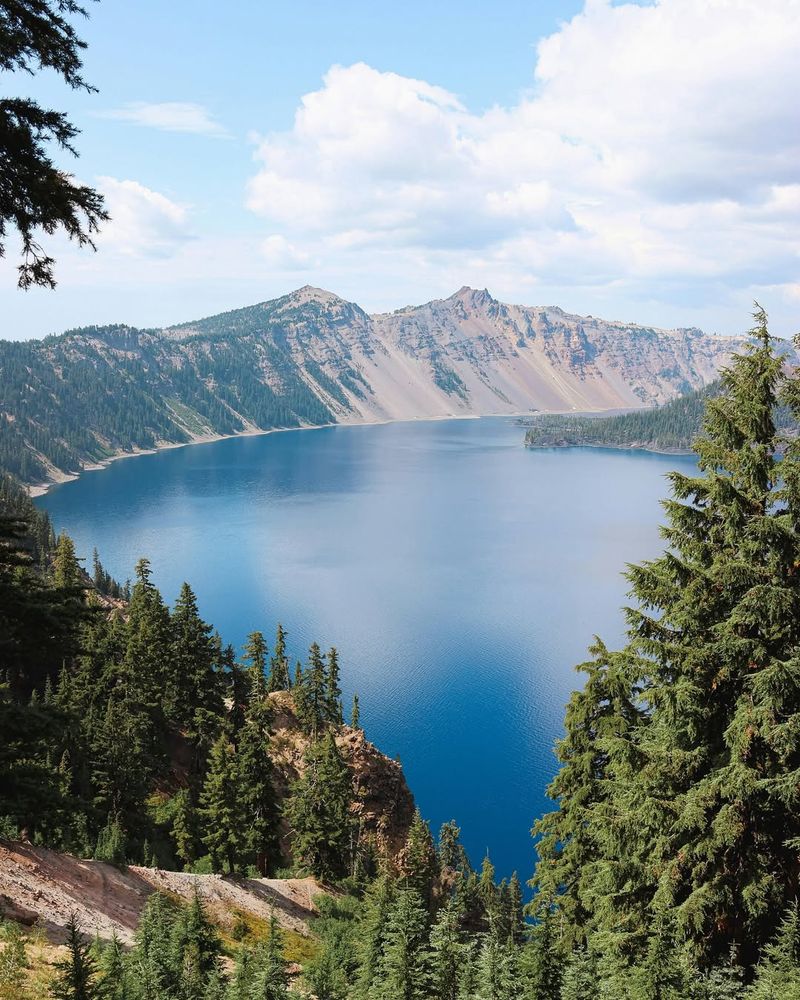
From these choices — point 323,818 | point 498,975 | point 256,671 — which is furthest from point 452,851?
point 498,975

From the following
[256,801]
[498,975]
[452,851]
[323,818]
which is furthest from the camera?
[452,851]

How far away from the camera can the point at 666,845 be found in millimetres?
16859

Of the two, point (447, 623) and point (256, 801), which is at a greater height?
point (256, 801)

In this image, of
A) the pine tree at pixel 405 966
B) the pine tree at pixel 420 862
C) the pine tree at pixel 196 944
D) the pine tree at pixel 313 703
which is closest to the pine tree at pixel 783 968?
the pine tree at pixel 405 966

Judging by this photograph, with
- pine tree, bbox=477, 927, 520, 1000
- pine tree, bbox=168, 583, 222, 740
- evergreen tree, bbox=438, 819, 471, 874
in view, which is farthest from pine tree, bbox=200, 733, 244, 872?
pine tree, bbox=477, 927, 520, 1000

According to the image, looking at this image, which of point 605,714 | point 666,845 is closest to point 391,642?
point 605,714

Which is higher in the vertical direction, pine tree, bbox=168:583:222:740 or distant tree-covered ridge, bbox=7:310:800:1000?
distant tree-covered ridge, bbox=7:310:800:1000

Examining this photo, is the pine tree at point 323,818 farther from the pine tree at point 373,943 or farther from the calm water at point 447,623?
the calm water at point 447,623

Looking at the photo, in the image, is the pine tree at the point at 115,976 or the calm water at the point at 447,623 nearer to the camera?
the pine tree at the point at 115,976

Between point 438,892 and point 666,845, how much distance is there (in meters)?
46.9

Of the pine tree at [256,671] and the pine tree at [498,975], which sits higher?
the pine tree at [498,975]

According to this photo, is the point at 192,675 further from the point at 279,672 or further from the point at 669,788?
the point at 669,788

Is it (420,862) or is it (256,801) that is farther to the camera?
(256,801)

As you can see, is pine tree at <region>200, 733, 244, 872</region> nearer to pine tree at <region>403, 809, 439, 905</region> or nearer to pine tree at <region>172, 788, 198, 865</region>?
pine tree at <region>172, 788, 198, 865</region>
